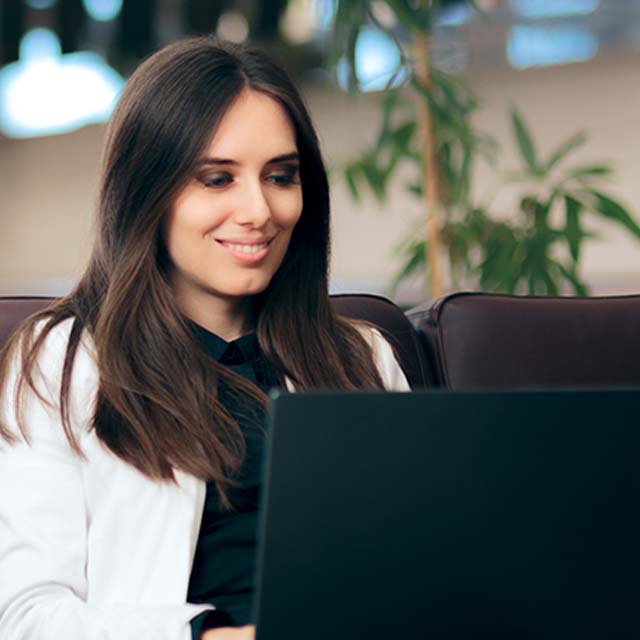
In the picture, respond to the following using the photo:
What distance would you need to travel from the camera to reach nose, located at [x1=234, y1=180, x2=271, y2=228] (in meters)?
1.20

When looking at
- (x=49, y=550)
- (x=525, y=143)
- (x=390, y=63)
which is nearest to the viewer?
(x=49, y=550)

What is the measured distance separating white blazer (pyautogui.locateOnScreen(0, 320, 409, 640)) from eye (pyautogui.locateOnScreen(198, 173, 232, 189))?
269mm

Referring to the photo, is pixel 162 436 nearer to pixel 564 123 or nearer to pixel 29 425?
pixel 29 425

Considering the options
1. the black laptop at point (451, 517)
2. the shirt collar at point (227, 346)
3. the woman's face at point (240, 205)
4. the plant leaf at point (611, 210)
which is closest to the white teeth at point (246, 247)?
the woman's face at point (240, 205)

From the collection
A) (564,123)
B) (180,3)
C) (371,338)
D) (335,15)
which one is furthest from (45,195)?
(371,338)

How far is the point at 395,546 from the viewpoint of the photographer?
26.1 inches

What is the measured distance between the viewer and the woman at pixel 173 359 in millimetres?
1077

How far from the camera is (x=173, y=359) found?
121cm

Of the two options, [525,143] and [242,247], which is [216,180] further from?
[525,143]

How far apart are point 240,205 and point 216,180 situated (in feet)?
0.14

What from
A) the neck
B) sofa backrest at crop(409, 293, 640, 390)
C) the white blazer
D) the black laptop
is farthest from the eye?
the black laptop

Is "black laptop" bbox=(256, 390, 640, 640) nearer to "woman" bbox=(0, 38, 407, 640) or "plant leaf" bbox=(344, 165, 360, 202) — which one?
"woman" bbox=(0, 38, 407, 640)

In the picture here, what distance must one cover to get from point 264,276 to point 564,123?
15.6 feet

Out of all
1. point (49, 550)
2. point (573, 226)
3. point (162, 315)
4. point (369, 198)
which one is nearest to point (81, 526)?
point (49, 550)
